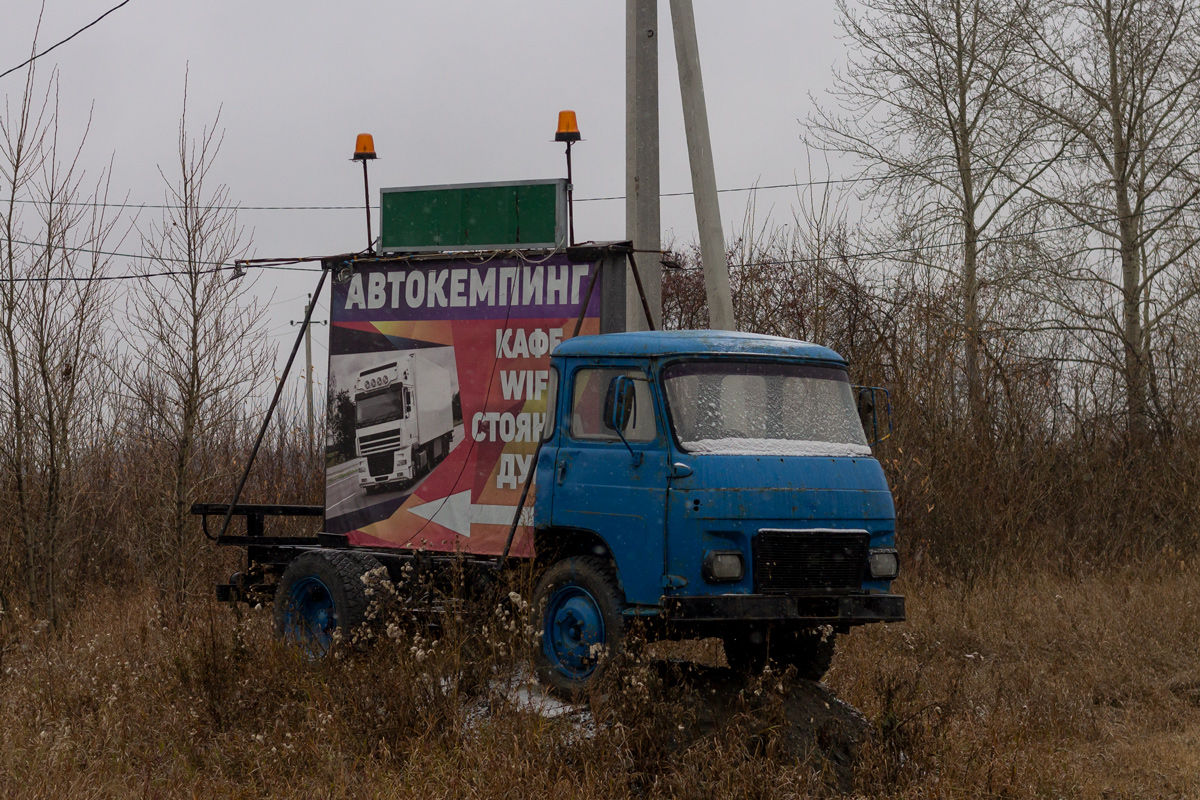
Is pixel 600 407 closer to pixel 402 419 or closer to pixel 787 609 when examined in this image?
pixel 787 609

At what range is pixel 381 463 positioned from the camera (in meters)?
9.86

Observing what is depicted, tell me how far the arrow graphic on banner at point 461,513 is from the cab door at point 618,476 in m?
1.41

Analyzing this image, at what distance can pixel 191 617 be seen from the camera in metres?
10.4

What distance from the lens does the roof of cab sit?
7520 mm

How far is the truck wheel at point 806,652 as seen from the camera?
8.23m

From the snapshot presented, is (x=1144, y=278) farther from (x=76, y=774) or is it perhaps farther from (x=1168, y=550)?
(x=76, y=774)

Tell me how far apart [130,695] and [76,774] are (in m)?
1.72

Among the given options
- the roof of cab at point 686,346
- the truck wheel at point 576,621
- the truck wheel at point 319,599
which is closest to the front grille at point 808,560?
the truck wheel at point 576,621

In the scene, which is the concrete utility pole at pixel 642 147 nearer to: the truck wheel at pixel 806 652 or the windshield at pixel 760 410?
the windshield at pixel 760 410

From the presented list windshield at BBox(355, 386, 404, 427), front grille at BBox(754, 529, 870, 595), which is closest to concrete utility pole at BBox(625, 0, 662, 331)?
windshield at BBox(355, 386, 404, 427)

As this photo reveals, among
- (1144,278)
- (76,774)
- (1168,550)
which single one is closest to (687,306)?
(1144,278)

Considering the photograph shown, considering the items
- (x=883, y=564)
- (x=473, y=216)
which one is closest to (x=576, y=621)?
(x=883, y=564)

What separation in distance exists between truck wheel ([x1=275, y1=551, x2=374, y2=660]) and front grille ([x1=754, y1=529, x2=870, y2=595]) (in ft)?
10.2

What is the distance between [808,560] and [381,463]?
4124 mm
